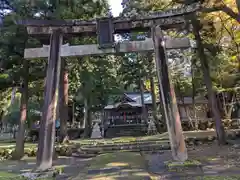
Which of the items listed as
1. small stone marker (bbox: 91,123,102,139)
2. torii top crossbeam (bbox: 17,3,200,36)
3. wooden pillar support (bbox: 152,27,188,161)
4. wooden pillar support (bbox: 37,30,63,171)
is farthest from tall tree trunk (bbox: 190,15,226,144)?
small stone marker (bbox: 91,123,102,139)

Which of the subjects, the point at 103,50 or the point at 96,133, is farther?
the point at 96,133

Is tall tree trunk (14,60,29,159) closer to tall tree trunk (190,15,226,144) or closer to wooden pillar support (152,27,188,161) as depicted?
wooden pillar support (152,27,188,161)

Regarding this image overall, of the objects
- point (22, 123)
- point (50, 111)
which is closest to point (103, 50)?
point (50, 111)

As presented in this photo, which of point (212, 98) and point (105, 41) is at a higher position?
point (105, 41)

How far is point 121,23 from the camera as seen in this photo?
7.13m

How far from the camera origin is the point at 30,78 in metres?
11.0

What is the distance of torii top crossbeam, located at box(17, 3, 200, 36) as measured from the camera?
6761mm

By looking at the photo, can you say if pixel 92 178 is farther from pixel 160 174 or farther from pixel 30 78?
pixel 30 78

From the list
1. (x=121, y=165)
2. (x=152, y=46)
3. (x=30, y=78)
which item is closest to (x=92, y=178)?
(x=121, y=165)

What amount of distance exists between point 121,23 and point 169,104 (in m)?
3.13

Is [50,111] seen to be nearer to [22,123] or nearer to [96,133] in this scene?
[22,123]

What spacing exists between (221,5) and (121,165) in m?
6.14

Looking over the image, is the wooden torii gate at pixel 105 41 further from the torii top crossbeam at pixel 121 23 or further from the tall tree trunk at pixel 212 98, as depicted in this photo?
the tall tree trunk at pixel 212 98

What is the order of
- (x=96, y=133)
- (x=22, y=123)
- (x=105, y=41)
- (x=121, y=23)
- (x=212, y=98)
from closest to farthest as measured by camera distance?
(x=105, y=41) → (x=121, y=23) → (x=212, y=98) → (x=22, y=123) → (x=96, y=133)
